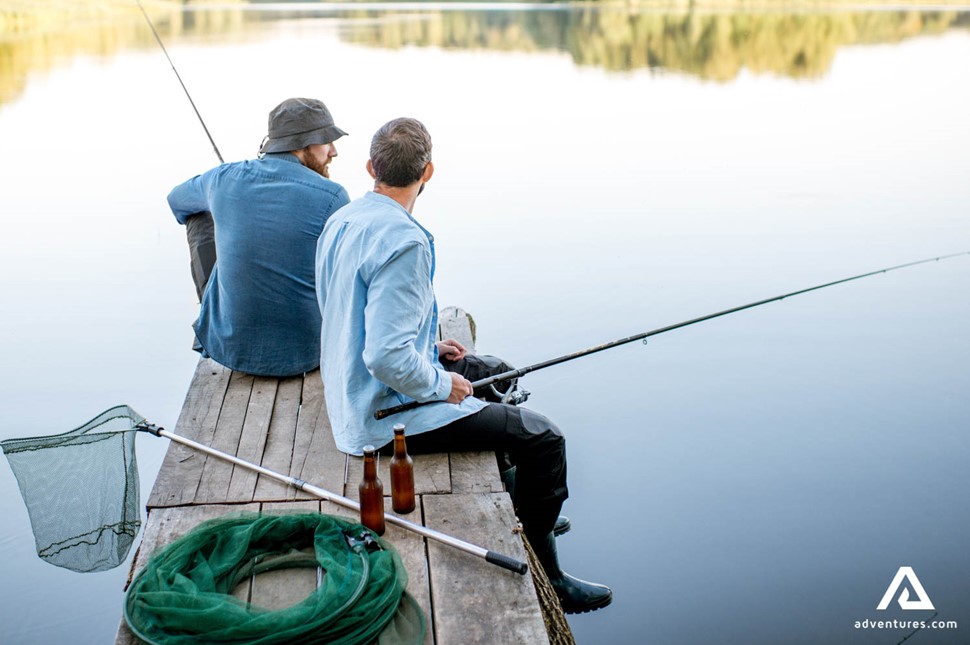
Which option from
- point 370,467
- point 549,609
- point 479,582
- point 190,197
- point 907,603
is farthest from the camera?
point 190,197

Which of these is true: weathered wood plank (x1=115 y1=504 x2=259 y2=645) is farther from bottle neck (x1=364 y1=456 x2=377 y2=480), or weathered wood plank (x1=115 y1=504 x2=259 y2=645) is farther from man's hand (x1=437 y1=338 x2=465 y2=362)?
man's hand (x1=437 y1=338 x2=465 y2=362)

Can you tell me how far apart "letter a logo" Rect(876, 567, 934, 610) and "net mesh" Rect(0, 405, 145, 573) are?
2.49m

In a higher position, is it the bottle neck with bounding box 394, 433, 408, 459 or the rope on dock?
the bottle neck with bounding box 394, 433, 408, 459

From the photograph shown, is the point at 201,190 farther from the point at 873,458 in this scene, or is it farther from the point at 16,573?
the point at 873,458

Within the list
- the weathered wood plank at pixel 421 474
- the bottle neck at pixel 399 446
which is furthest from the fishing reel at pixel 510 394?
the bottle neck at pixel 399 446

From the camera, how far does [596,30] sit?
22.6 meters

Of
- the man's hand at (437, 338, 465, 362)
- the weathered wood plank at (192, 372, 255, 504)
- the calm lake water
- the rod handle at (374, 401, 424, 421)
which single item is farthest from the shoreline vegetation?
the rod handle at (374, 401, 424, 421)

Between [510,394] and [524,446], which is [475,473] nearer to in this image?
[524,446]

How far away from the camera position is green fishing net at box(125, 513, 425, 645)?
7.22ft

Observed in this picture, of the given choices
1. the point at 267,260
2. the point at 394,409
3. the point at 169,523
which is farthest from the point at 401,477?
the point at 267,260

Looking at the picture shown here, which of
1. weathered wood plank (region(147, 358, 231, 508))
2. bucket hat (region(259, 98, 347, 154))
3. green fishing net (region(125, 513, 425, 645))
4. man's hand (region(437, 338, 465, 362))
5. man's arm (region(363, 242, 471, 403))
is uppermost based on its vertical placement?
bucket hat (region(259, 98, 347, 154))

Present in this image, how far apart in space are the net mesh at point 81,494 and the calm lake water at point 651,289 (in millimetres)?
927

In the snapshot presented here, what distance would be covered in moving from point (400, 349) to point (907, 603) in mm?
2126

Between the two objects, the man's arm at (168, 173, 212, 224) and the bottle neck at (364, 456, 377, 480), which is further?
the man's arm at (168, 173, 212, 224)
